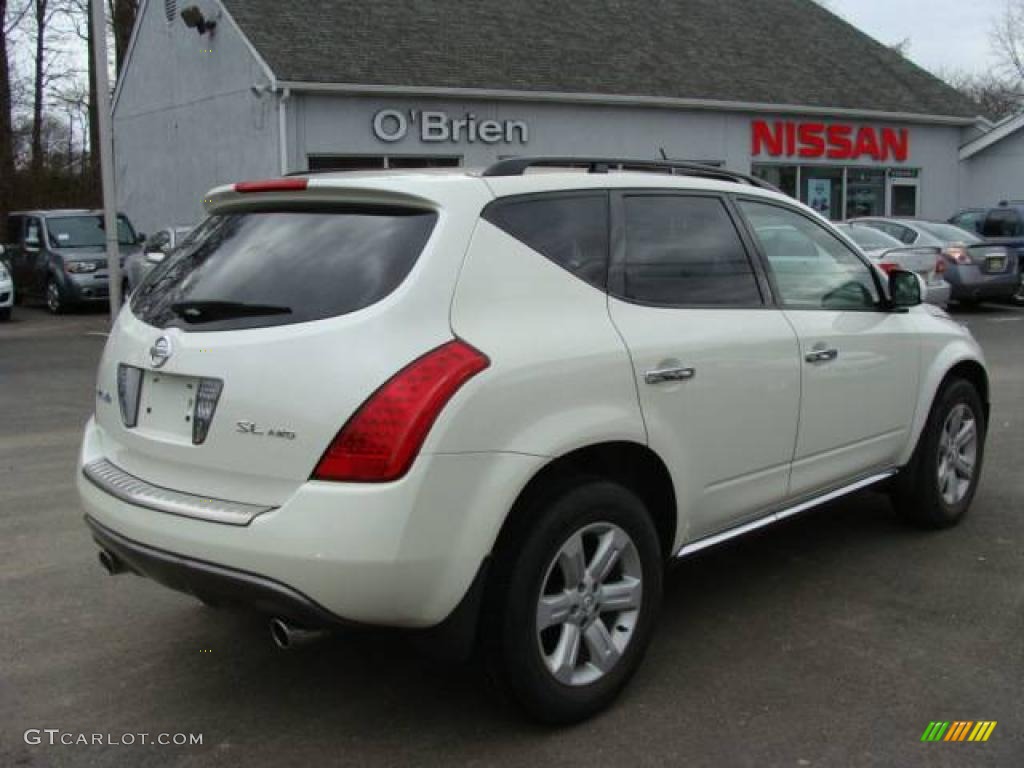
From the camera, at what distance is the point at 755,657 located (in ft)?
12.6

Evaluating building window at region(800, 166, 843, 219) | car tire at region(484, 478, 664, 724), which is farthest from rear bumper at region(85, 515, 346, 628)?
building window at region(800, 166, 843, 219)

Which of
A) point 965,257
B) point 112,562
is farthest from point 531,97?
point 112,562

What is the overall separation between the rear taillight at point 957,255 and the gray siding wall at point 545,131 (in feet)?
20.9

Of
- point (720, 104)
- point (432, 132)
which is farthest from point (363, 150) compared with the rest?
point (720, 104)

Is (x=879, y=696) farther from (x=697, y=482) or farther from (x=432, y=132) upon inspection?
(x=432, y=132)

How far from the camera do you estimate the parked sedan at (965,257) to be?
1672 cm

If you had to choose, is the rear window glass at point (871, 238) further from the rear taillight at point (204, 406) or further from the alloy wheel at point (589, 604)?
the rear taillight at point (204, 406)

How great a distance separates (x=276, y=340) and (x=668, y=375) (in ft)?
4.25

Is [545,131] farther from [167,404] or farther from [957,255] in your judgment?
Answer: [167,404]

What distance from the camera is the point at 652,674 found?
12.2 feet

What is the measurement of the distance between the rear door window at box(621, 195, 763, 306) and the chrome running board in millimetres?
838

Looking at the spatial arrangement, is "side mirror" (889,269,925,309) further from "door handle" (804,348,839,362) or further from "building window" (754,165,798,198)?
"building window" (754,165,798,198)

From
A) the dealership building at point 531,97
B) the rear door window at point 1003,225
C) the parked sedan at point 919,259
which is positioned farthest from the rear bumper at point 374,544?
the rear door window at point 1003,225

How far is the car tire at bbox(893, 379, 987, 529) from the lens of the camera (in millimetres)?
5090
